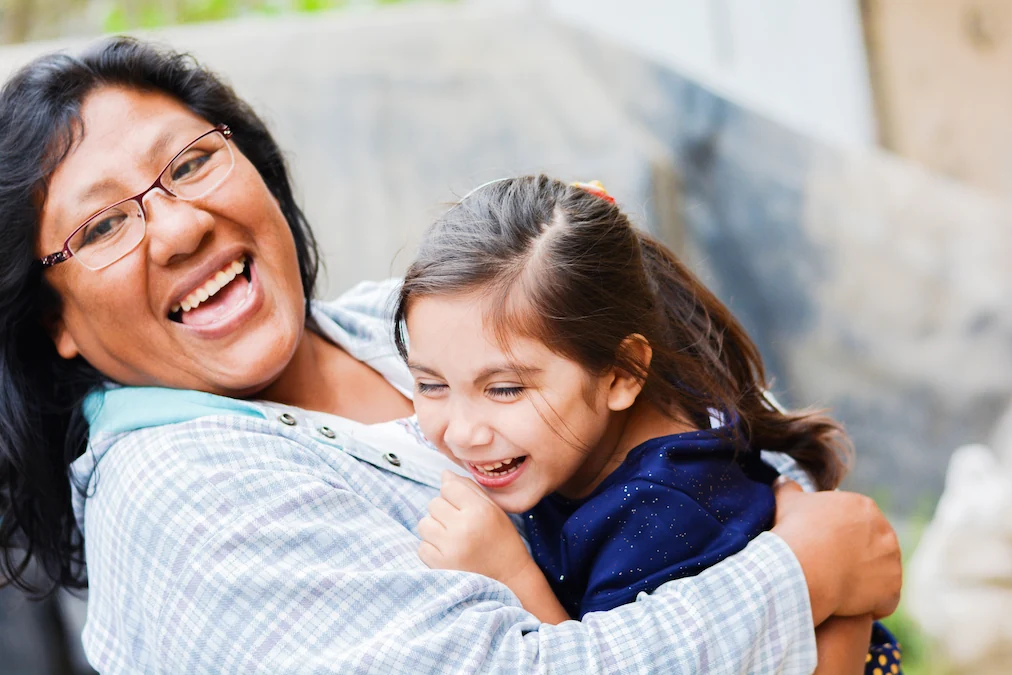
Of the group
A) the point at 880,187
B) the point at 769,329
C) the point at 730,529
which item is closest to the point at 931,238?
the point at 880,187

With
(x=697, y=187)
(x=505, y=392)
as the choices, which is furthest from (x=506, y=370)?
(x=697, y=187)

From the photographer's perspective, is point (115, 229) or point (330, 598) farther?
point (115, 229)

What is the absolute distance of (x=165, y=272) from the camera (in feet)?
5.20

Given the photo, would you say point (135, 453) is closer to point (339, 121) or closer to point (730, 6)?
point (339, 121)

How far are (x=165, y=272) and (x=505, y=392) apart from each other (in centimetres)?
56

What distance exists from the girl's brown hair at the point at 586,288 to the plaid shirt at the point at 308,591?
1.01 ft

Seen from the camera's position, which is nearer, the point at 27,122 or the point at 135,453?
the point at 135,453

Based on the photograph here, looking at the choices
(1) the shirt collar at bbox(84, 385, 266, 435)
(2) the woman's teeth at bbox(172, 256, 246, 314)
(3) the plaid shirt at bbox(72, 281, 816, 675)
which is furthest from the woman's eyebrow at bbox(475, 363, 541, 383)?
(2) the woman's teeth at bbox(172, 256, 246, 314)

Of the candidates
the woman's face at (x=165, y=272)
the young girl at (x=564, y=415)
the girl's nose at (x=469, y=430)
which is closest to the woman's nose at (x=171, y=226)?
the woman's face at (x=165, y=272)

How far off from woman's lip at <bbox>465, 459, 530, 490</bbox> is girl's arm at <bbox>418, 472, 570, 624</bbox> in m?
0.04

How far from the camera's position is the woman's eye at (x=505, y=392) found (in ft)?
4.71

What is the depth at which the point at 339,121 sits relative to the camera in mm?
4141

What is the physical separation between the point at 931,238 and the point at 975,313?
0.35 metres

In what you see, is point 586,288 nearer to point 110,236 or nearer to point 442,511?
point 442,511
